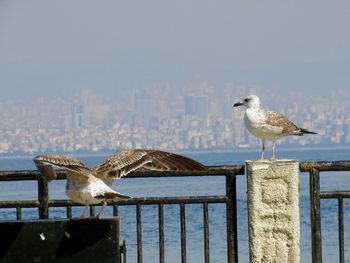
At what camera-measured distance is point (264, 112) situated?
33.8ft

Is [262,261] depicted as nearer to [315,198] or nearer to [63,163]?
[315,198]

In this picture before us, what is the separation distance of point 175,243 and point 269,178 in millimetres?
19153

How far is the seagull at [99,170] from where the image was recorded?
26.1ft

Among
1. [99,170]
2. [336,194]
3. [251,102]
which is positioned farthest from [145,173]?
[99,170]

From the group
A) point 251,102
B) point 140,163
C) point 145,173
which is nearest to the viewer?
point 140,163

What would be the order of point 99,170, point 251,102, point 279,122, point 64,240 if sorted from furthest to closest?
point 251,102, point 279,122, point 99,170, point 64,240

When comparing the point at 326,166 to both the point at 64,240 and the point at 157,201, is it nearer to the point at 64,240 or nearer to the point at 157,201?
the point at 157,201

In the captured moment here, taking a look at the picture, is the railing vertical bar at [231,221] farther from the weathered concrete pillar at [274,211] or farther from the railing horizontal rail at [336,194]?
the railing horizontal rail at [336,194]

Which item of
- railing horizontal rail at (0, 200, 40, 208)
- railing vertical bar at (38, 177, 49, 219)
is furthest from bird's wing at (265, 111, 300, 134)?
railing horizontal rail at (0, 200, 40, 208)

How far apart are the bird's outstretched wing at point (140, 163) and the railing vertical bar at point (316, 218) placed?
1.21 m

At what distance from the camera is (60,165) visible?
7930 mm

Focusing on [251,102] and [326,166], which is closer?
[326,166]

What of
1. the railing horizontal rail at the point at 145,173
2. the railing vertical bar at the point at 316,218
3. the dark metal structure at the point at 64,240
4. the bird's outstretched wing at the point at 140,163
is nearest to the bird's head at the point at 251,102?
the railing horizontal rail at the point at 145,173

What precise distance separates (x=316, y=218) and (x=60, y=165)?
9.34 ft
